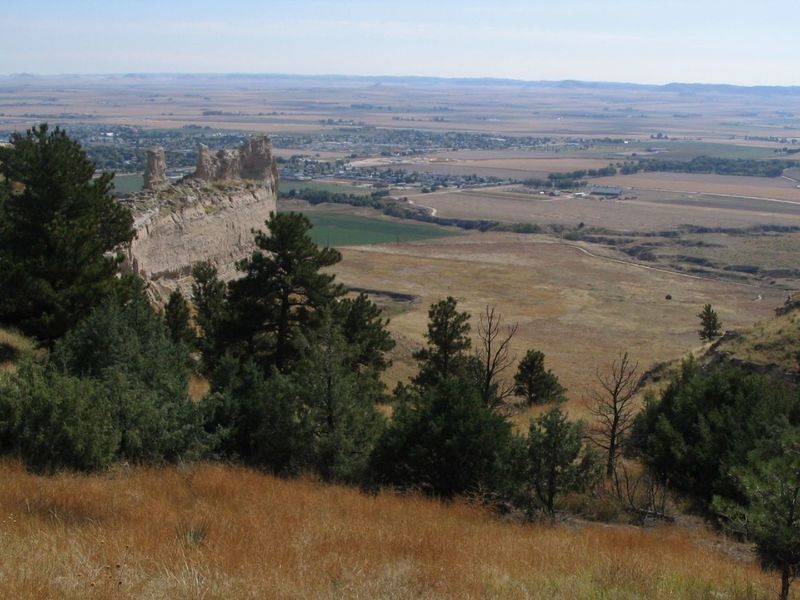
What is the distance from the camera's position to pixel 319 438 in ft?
39.2

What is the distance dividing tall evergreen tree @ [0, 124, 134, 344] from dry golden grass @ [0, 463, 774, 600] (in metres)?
7.99

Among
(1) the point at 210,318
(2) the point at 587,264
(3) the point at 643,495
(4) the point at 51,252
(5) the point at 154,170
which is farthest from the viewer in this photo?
(2) the point at 587,264

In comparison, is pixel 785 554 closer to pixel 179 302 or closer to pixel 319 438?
pixel 319 438

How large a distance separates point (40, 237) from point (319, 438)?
9.96 meters

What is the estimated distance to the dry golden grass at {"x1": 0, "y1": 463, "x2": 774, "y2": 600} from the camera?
6.61 metres

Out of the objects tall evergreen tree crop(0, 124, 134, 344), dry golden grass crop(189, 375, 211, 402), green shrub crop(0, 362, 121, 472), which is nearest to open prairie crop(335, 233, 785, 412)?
dry golden grass crop(189, 375, 211, 402)

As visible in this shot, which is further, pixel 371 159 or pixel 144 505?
pixel 371 159

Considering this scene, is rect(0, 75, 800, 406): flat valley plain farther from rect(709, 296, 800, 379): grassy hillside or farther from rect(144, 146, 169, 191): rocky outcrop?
rect(144, 146, 169, 191): rocky outcrop

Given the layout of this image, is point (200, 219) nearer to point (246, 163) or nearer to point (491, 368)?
point (246, 163)

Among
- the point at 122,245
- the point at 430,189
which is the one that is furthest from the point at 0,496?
the point at 430,189

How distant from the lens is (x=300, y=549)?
767 centimetres

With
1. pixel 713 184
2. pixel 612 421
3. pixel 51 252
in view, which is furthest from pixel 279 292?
pixel 713 184

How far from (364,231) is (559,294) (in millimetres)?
31330

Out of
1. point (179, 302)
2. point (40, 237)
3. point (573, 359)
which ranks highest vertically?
point (40, 237)
